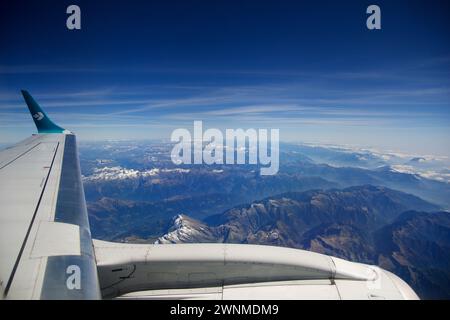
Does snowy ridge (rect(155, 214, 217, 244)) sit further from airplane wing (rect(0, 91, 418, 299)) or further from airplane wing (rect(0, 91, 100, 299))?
airplane wing (rect(0, 91, 418, 299))

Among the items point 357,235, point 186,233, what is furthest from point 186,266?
point 357,235

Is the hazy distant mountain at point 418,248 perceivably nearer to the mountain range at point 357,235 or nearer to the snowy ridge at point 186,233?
the mountain range at point 357,235

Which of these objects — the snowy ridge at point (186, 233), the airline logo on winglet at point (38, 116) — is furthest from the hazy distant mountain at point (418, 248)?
the airline logo on winglet at point (38, 116)

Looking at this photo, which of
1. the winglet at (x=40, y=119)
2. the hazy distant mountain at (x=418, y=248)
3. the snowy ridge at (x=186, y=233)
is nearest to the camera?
the winglet at (x=40, y=119)

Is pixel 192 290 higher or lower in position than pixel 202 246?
lower

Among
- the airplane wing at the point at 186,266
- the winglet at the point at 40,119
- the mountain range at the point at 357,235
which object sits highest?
the winglet at the point at 40,119

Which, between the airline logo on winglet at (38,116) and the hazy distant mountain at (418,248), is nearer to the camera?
the airline logo on winglet at (38,116)
